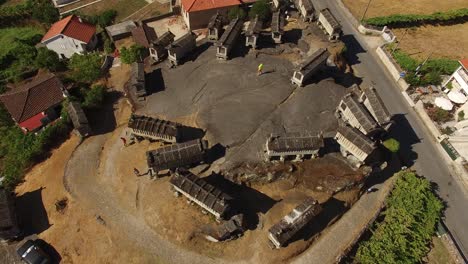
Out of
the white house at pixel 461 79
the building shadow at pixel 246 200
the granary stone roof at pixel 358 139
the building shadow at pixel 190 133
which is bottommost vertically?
the building shadow at pixel 246 200

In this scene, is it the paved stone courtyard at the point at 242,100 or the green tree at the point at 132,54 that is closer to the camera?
the paved stone courtyard at the point at 242,100

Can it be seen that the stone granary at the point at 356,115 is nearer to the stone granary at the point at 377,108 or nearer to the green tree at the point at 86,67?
the stone granary at the point at 377,108

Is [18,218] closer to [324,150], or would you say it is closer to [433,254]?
[324,150]

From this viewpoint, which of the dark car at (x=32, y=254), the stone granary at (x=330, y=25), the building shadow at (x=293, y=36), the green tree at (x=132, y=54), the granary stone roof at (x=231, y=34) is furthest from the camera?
the building shadow at (x=293, y=36)

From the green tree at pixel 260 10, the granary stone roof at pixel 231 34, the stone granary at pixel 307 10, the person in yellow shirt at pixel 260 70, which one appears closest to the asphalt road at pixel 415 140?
the stone granary at pixel 307 10

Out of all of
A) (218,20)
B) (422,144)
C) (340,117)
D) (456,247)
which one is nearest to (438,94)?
(422,144)

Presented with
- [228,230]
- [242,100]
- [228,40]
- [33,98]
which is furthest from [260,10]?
[228,230]

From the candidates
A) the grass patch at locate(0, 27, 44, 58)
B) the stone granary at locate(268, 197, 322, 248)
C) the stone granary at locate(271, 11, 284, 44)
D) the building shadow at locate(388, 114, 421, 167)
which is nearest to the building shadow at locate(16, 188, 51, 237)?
the stone granary at locate(268, 197, 322, 248)
